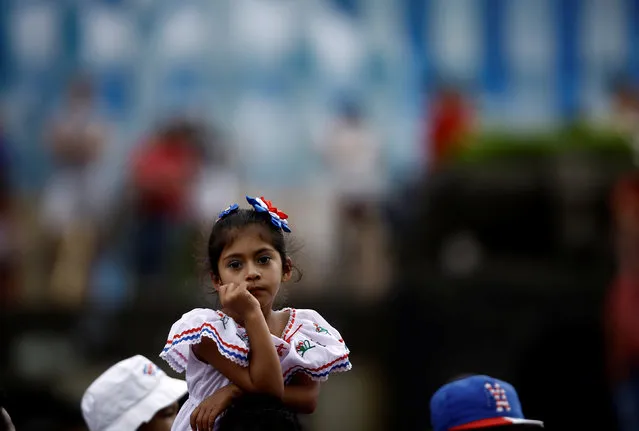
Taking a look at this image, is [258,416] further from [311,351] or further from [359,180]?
[359,180]

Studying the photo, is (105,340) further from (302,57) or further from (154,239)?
(302,57)

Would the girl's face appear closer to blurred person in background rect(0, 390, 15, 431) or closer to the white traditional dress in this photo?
the white traditional dress

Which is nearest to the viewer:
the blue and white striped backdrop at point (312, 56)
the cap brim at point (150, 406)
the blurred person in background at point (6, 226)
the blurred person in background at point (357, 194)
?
the cap brim at point (150, 406)

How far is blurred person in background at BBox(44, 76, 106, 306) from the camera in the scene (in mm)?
12938

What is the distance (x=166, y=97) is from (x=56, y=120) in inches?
49.2

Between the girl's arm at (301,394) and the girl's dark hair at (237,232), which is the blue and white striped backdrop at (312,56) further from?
the girl's arm at (301,394)

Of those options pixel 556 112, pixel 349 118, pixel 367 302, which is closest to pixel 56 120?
pixel 349 118

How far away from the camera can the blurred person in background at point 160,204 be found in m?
12.1

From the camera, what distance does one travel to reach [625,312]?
10.2 meters

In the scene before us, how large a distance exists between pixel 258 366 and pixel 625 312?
7.27 meters

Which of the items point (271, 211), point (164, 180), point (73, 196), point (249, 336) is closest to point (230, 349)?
point (249, 336)

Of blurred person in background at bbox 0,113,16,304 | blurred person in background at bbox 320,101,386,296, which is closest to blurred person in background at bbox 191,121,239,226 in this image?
blurred person in background at bbox 320,101,386,296

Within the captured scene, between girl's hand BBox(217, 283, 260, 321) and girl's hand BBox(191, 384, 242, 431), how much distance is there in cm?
20

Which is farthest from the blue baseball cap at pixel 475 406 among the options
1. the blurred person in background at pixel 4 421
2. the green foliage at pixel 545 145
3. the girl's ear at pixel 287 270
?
the green foliage at pixel 545 145
